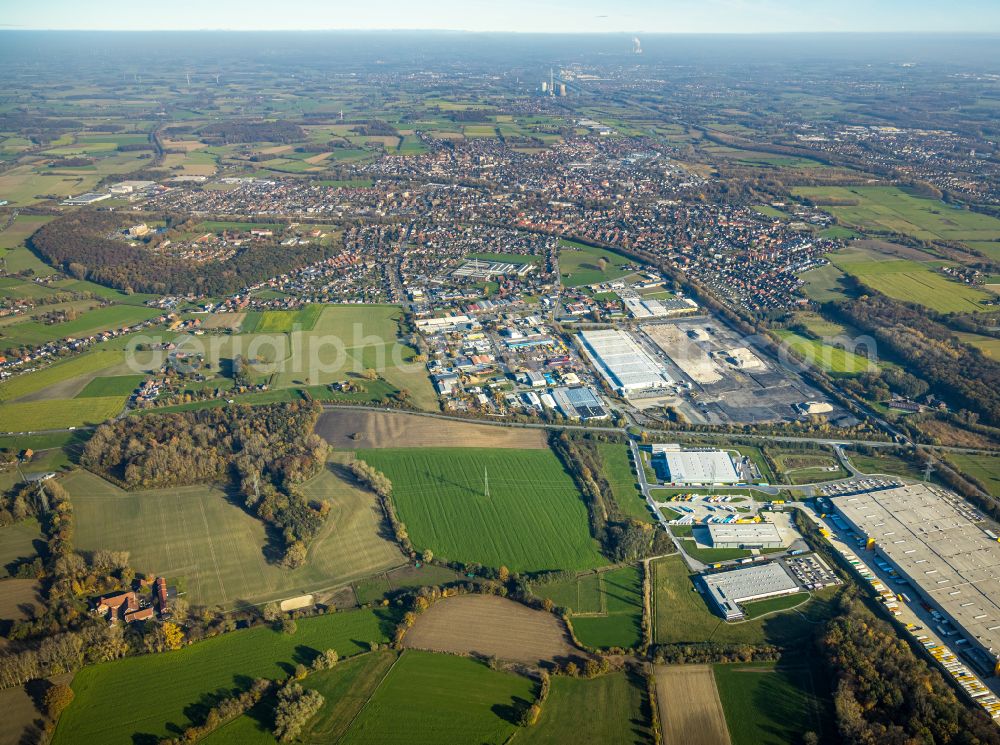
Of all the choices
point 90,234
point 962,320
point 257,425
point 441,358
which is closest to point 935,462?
point 962,320

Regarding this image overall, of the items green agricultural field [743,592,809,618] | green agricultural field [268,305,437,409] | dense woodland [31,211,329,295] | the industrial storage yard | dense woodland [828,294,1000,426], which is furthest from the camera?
dense woodland [31,211,329,295]

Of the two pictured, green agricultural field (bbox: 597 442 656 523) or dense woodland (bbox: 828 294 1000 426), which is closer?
Result: green agricultural field (bbox: 597 442 656 523)

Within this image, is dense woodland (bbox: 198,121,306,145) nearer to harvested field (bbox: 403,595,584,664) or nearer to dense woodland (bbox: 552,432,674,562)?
dense woodland (bbox: 552,432,674,562)

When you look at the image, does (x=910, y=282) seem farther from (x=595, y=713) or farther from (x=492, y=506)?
(x=595, y=713)

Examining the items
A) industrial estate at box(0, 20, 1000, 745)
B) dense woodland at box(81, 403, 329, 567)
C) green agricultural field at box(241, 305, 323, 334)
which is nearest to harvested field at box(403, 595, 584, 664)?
industrial estate at box(0, 20, 1000, 745)

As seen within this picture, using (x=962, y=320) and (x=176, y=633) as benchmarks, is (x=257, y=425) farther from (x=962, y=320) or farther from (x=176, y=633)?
(x=962, y=320)

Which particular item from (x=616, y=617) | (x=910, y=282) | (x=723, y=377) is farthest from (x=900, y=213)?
(x=616, y=617)
